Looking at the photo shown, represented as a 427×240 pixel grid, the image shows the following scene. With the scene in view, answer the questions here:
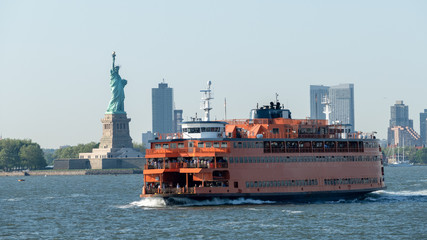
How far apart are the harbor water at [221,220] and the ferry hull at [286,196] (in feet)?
1.95

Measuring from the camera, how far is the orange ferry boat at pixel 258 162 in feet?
286

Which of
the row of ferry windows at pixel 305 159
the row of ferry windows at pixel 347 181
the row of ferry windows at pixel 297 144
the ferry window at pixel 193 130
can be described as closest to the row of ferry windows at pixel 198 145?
the row of ferry windows at pixel 297 144

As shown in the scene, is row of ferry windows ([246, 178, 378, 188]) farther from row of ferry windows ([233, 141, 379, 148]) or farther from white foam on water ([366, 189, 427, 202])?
row of ferry windows ([233, 141, 379, 148])

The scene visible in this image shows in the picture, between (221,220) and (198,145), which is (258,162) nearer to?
(198,145)

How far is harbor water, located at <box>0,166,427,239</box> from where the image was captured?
68.9m

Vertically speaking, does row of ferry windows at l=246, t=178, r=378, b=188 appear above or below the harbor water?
above

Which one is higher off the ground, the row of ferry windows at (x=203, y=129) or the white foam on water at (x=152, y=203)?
the row of ferry windows at (x=203, y=129)

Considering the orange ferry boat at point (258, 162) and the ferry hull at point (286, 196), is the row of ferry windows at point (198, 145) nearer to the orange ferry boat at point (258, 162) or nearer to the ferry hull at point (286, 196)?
the orange ferry boat at point (258, 162)

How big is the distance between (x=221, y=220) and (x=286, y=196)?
17.1 m

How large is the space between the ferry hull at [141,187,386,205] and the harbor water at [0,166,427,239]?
1.95ft

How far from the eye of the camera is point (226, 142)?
3450 inches

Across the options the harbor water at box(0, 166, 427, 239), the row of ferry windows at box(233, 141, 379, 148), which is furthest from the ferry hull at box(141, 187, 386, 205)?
the row of ferry windows at box(233, 141, 379, 148)

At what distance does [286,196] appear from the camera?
3607 inches

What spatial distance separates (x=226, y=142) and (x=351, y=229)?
Answer: 20.6 metres
